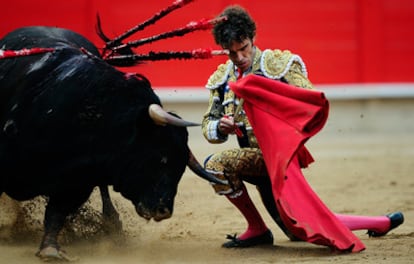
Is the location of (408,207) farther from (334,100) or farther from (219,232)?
(334,100)

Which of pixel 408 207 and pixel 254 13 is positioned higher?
pixel 254 13

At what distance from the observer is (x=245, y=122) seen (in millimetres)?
4121

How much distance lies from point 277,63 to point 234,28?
10.9 inches

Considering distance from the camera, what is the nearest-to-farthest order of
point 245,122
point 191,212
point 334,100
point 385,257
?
point 385,257, point 245,122, point 191,212, point 334,100

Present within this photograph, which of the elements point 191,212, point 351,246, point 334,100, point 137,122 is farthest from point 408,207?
point 334,100

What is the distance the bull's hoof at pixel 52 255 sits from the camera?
3.87 m

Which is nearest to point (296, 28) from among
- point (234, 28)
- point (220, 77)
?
point (220, 77)

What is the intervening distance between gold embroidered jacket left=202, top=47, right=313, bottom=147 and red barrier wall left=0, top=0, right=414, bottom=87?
4.57 metres

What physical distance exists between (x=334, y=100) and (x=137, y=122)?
545cm

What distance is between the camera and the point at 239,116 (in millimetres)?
4121

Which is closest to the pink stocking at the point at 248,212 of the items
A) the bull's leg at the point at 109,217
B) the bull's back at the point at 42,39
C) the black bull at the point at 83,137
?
the black bull at the point at 83,137

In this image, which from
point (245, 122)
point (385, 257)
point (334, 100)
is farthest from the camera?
point (334, 100)

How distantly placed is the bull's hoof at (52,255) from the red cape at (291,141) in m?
0.89

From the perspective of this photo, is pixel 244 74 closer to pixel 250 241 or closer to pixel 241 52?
pixel 241 52
